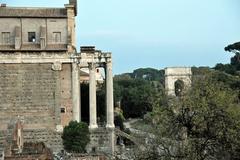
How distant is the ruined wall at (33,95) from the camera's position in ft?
146

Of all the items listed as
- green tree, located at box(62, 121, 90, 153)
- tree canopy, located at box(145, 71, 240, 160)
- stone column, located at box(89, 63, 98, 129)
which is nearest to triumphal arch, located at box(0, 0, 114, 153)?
stone column, located at box(89, 63, 98, 129)

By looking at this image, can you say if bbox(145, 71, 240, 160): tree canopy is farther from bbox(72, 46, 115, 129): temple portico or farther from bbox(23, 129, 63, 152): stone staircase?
bbox(72, 46, 115, 129): temple portico

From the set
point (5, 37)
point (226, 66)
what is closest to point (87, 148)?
point (5, 37)

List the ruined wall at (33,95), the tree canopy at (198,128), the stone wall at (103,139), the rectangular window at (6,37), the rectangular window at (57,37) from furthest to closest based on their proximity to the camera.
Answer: the rectangular window at (57,37), the rectangular window at (6,37), the stone wall at (103,139), the ruined wall at (33,95), the tree canopy at (198,128)

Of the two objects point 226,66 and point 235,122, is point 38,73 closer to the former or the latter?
point 235,122

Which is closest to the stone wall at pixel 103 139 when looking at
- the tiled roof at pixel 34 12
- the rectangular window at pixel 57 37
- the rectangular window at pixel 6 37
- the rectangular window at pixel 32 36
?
the rectangular window at pixel 57 37

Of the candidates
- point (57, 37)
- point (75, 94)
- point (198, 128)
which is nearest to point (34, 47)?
point (57, 37)

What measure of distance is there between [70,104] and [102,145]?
3.35m

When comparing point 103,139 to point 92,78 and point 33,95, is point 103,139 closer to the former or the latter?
point 92,78

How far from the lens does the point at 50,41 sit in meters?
46.8

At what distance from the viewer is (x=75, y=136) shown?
4325 cm

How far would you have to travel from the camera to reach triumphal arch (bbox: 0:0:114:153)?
44656 millimetres

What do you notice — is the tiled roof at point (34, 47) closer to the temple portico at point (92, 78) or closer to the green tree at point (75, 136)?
the temple portico at point (92, 78)

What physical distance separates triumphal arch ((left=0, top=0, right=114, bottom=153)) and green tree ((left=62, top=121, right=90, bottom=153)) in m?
1.65
